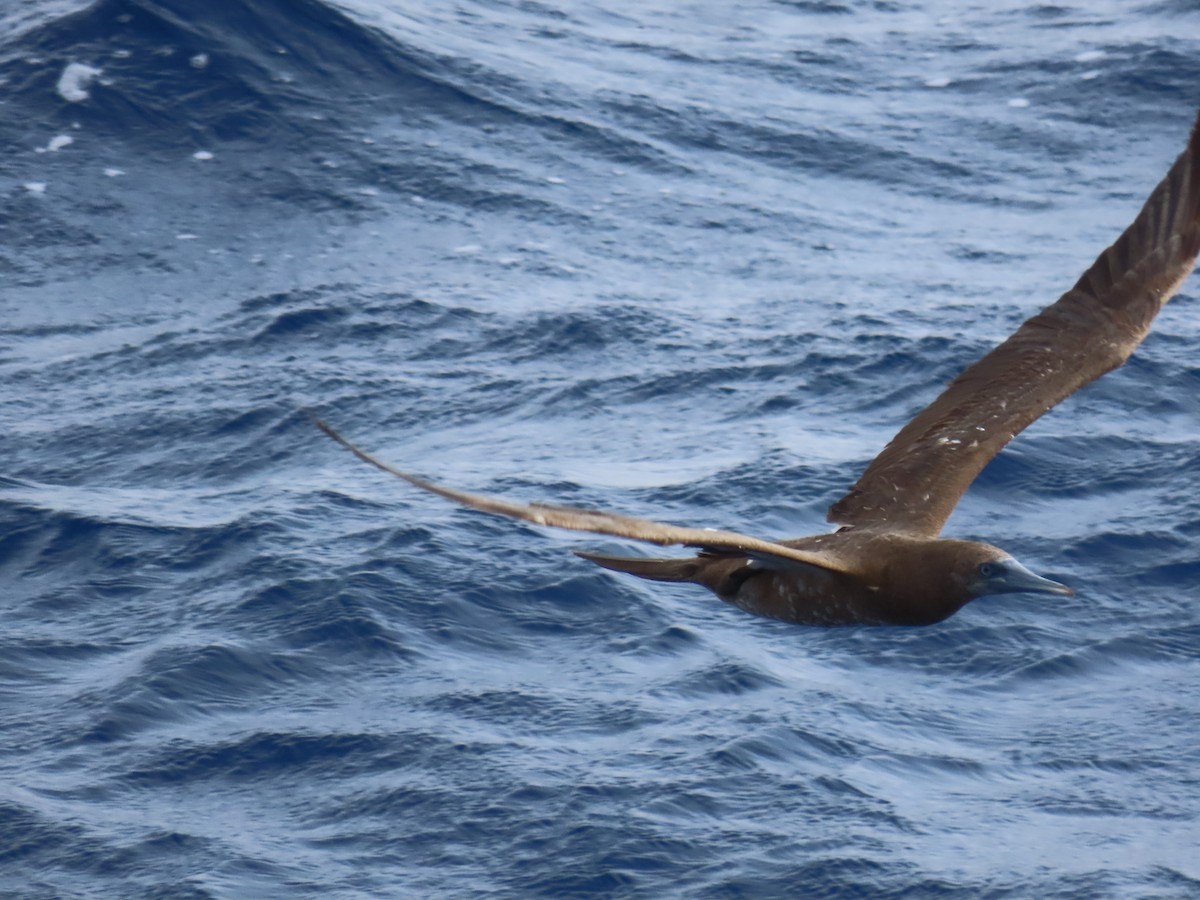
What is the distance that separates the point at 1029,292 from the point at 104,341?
765cm

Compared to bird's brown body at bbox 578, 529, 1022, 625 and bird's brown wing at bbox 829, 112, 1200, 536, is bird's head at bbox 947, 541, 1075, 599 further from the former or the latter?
bird's brown wing at bbox 829, 112, 1200, 536

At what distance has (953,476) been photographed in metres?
7.48

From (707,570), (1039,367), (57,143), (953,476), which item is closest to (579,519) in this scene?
(707,570)

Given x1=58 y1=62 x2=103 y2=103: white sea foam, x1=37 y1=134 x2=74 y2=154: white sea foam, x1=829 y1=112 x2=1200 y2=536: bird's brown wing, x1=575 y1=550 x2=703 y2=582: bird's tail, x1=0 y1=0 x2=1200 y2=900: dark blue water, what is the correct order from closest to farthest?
x1=575 y1=550 x2=703 y2=582: bird's tail → x1=829 y1=112 x2=1200 y2=536: bird's brown wing → x1=0 y1=0 x2=1200 y2=900: dark blue water → x1=37 y1=134 x2=74 y2=154: white sea foam → x1=58 y1=62 x2=103 y2=103: white sea foam

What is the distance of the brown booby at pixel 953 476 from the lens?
21.7 ft

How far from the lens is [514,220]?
15547 millimetres

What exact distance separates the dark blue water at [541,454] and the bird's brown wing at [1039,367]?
235 centimetres

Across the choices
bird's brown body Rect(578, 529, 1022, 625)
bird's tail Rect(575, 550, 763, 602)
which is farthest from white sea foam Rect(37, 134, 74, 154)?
bird's brown body Rect(578, 529, 1022, 625)

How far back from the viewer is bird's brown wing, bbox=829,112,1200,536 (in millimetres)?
7492

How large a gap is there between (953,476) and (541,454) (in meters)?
→ 4.88

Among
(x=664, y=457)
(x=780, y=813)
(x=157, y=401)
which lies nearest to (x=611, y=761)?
(x=780, y=813)

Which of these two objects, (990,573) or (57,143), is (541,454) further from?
(57,143)

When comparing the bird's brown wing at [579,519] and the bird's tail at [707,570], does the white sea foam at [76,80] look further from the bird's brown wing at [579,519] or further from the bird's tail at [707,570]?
the bird's brown wing at [579,519]

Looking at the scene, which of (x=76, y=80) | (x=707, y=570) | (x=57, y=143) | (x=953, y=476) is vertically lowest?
(x=57, y=143)
